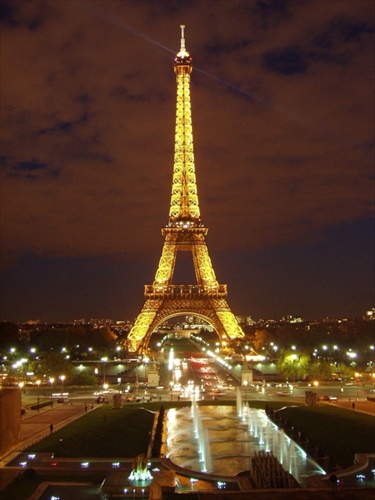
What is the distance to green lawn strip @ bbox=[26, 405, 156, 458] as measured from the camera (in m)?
29.7

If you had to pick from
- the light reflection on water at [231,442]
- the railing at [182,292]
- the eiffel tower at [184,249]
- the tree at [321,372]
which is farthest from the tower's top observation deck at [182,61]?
the light reflection on water at [231,442]

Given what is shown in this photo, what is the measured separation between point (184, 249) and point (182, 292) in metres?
A: 5.86

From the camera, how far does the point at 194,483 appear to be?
25516 millimetres

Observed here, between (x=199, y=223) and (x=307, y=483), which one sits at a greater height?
(x=199, y=223)

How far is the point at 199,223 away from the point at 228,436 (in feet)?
150

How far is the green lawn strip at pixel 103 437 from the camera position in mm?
29688

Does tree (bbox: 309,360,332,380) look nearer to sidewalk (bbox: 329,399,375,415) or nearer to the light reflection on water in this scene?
sidewalk (bbox: 329,399,375,415)

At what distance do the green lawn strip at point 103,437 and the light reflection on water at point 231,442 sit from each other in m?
1.83

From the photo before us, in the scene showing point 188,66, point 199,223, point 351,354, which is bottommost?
point 351,354

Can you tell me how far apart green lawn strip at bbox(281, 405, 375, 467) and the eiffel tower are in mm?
35683

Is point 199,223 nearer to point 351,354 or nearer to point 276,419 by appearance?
point 351,354

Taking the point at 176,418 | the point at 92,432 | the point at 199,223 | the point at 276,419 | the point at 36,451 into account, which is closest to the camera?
the point at 36,451

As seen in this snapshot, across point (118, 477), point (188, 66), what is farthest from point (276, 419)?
point (188, 66)

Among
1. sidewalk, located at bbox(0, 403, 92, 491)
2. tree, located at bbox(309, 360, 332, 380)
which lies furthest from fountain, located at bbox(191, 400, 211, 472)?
tree, located at bbox(309, 360, 332, 380)
